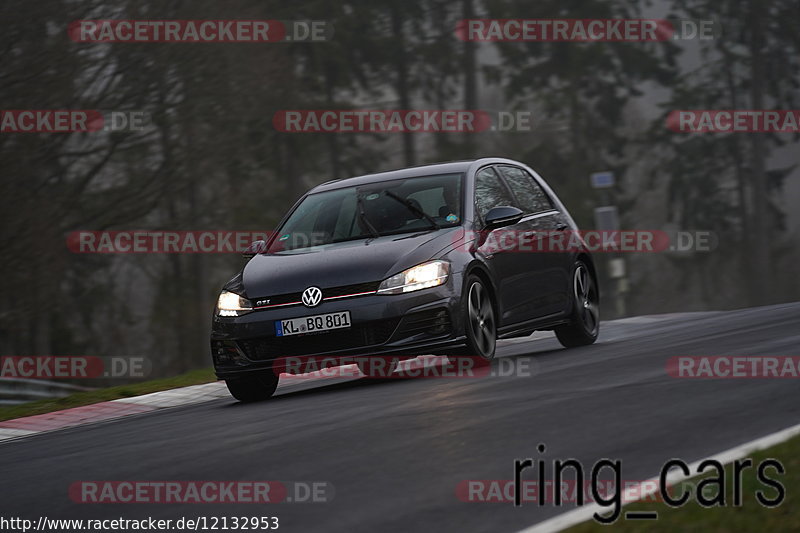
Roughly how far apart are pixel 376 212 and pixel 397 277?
4.25ft

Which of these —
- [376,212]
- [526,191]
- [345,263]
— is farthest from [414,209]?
[526,191]

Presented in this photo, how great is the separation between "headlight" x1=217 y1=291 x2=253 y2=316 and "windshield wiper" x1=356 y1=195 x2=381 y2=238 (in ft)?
3.91

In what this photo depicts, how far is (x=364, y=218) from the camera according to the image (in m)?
10.9

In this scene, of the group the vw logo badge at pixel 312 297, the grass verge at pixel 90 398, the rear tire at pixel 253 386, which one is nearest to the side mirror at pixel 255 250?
the rear tire at pixel 253 386

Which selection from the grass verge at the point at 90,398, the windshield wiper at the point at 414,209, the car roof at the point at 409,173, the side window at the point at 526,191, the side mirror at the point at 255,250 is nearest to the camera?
the windshield wiper at the point at 414,209

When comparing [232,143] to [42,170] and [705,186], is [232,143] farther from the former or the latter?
[705,186]

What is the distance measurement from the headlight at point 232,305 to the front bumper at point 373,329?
0.08 meters

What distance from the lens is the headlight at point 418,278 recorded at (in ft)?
31.7

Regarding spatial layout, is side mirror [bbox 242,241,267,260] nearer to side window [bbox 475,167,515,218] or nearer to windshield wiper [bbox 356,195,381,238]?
windshield wiper [bbox 356,195,381,238]

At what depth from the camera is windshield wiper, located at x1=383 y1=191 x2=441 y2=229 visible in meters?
10.6

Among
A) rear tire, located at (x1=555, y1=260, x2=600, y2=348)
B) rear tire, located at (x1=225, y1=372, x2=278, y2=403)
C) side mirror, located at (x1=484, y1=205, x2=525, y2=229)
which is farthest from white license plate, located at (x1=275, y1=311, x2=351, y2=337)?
rear tire, located at (x1=555, y1=260, x2=600, y2=348)

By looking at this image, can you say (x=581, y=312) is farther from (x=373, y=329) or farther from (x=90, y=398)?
(x=90, y=398)

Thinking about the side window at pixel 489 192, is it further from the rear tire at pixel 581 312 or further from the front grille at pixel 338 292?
the front grille at pixel 338 292

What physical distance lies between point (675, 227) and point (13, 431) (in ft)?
152
